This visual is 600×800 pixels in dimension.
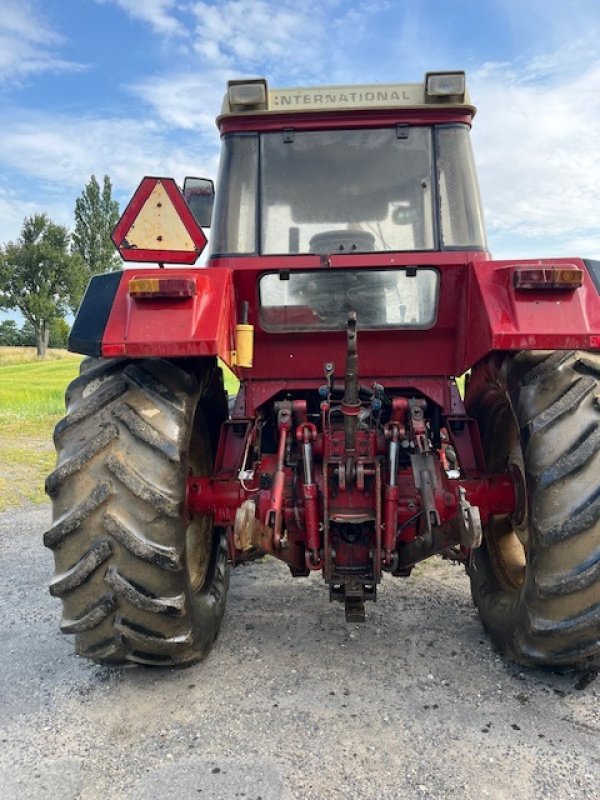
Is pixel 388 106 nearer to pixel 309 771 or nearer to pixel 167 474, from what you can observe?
pixel 167 474

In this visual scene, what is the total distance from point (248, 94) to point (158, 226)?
981 mm

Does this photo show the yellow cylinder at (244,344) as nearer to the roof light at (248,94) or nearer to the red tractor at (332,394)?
the red tractor at (332,394)

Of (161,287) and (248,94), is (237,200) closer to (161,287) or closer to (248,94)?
(248,94)

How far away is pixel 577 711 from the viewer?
276 centimetres

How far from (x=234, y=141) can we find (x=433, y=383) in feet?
5.38

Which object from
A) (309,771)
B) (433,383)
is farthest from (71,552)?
(433,383)

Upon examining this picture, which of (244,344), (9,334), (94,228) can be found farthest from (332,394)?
(9,334)

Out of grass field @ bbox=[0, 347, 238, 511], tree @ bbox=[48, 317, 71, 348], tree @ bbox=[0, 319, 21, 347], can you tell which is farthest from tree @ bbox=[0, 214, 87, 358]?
grass field @ bbox=[0, 347, 238, 511]

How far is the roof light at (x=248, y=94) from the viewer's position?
137 inches

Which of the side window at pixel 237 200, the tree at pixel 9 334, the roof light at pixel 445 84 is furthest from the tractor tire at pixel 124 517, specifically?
the tree at pixel 9 334

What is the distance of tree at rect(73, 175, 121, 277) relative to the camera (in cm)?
5750

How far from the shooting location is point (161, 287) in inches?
105

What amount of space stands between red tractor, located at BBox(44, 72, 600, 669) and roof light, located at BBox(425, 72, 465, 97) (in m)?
0.01

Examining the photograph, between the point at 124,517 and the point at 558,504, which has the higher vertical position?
the point at 558,504
